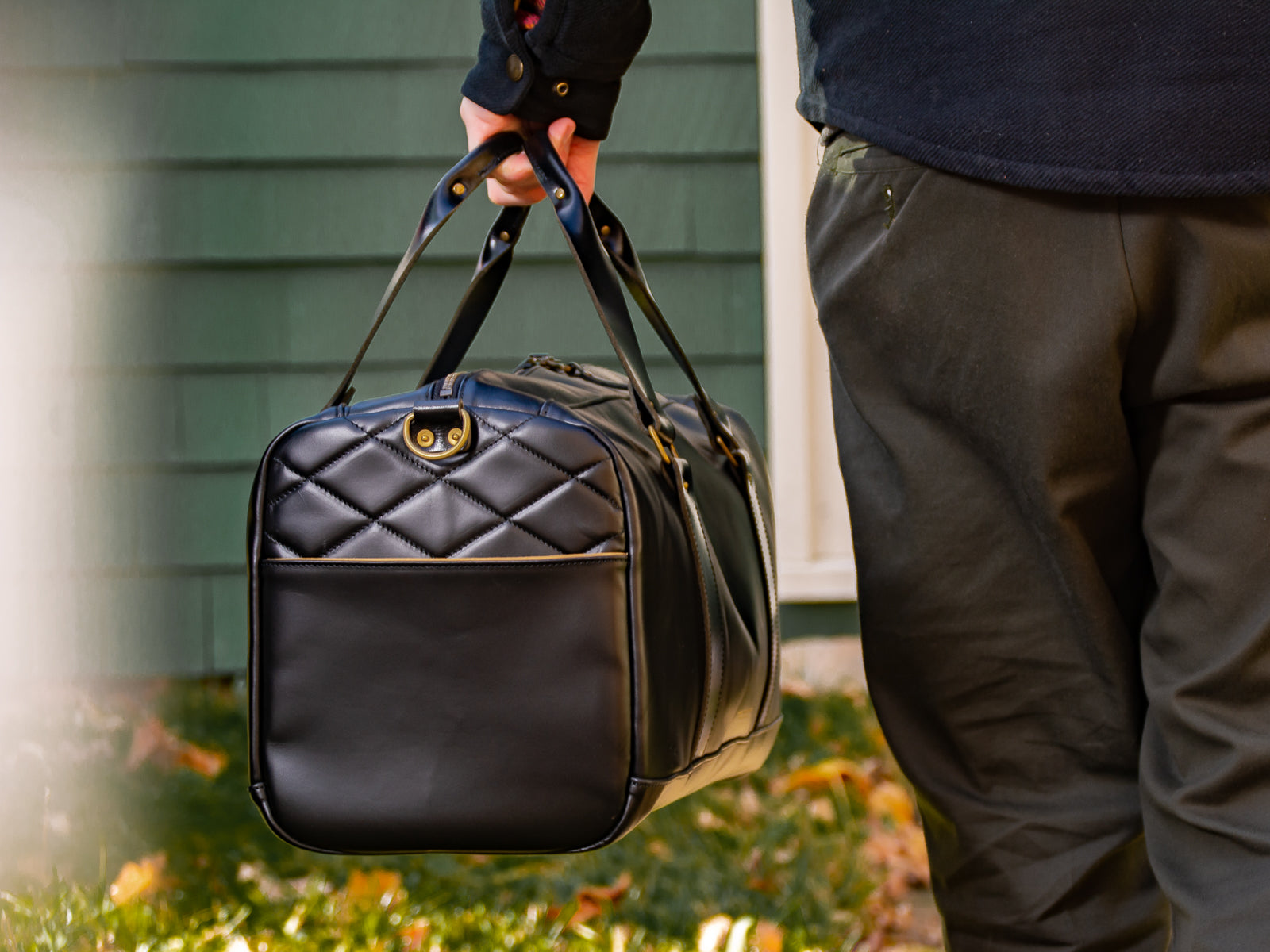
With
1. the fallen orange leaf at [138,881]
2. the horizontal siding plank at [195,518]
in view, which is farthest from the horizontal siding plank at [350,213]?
the fallen orange leaf at [138,881]

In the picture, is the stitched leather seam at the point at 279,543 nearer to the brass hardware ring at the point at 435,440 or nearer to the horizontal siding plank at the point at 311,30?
the brass hardware ring at the point at 435,440

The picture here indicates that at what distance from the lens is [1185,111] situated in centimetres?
80

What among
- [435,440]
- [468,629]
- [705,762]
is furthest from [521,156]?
[705,762]

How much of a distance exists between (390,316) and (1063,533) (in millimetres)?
1846

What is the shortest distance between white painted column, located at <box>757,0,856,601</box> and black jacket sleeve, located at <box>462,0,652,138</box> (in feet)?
4.78

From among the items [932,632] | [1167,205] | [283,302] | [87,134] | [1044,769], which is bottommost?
[1044,769]

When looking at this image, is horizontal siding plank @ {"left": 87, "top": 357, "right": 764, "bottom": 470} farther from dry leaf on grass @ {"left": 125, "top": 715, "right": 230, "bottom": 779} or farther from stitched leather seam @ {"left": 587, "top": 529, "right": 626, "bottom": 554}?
stitched leather seam @ {"left": 587, "top": 529, "right": 626, "bottom": 554}

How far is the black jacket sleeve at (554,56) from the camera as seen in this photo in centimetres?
105

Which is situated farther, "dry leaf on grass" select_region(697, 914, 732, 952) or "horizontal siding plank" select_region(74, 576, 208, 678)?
"horizontal siding plank" select_region(74, 576, 208, 678)

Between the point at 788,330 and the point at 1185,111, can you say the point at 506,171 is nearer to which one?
the point at 1185,111

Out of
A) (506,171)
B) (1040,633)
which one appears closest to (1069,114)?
Result: (1040,633)

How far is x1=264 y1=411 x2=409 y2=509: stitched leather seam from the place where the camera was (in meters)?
0.94

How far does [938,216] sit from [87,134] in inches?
78.5

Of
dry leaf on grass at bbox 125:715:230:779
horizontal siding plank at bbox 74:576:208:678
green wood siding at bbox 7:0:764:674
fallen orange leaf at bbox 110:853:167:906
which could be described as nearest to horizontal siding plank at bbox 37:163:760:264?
green wood siding at bbox 7:0:764:674
